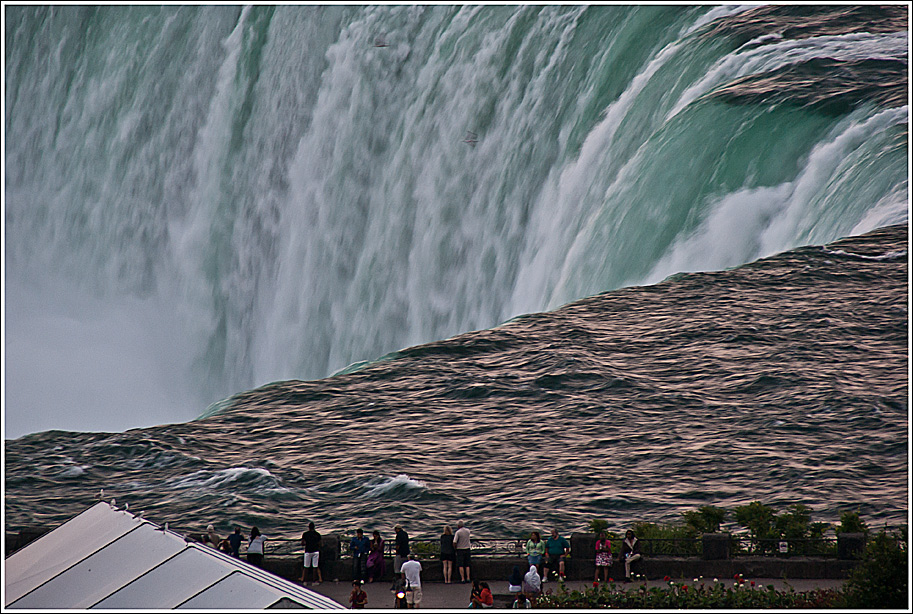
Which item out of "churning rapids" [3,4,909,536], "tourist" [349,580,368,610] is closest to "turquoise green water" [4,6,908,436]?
"churning rapids" [3,4,909,536]

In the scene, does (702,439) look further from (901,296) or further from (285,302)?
(285,302)

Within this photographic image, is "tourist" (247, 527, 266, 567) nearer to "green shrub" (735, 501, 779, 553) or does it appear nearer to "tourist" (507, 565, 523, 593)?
"tourist" (507, 565, 523, 593)

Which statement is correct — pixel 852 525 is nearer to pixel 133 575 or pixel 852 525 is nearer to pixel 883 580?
pixel 883 580

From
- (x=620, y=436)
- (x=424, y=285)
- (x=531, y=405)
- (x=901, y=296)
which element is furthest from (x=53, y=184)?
(x=901, y=296)

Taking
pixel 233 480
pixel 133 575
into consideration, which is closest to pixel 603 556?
pixel 133 575

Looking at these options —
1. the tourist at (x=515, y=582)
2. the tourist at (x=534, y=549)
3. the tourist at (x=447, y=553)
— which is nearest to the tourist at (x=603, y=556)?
the tourist at (x=534, y=549)

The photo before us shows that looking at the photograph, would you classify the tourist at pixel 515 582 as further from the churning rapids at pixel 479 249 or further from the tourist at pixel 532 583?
the churning rapids at pixel 479 249
